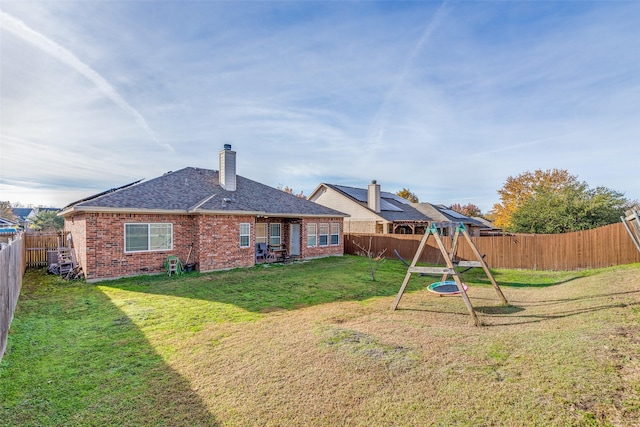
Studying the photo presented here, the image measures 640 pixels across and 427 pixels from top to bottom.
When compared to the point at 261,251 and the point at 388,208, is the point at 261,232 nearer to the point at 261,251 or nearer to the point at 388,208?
the point at 261,251

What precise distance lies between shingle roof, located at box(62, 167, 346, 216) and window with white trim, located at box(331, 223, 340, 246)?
36.1 inches

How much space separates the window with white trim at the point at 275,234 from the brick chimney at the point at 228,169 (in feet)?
9.86

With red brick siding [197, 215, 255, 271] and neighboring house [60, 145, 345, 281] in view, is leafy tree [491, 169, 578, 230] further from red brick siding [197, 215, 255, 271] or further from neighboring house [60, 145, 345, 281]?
red brick siding [197, 215, 255, 271]

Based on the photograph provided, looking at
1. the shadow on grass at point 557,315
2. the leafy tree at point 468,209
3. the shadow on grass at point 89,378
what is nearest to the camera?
the shadow on grass at point 89,378

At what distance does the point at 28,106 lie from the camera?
11.2 meters

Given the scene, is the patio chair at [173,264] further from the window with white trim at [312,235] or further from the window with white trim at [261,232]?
the window with white trim at [312,235]

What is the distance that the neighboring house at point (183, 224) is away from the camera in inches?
465

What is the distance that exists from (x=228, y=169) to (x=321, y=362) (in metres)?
14.0

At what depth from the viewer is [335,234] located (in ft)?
67.6

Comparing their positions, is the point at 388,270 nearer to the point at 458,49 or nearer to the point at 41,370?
Answer: the point at 458,49

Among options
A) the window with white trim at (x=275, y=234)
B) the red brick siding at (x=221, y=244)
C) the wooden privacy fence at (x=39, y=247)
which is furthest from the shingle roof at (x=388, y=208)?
the wooden privacy fence at (x=39, y=247)

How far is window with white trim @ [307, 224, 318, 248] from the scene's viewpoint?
1898 cm

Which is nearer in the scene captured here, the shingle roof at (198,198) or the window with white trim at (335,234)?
the shingle roof at (198,198)

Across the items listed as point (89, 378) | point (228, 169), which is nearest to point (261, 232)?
point (228, 169)
